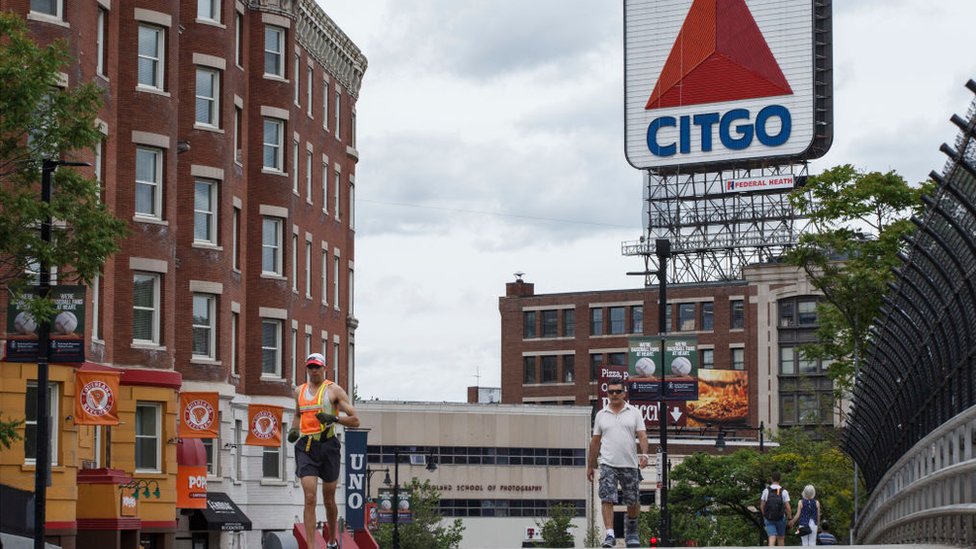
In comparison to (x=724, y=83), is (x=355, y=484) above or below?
below

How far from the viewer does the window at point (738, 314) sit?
140m

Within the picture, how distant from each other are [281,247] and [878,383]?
3598 cm

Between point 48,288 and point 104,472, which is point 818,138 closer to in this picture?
point 104,472

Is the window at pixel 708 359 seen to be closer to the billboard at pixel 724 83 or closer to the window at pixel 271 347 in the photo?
the billboard at pixel 724 83

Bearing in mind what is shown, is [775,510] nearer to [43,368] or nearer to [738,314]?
[43,368]

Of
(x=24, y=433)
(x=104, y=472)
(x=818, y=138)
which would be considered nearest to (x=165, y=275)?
(x=104, y=472)

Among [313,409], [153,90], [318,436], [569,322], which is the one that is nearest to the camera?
[313,409]

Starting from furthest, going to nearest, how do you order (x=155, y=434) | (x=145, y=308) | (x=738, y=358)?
(x=738, y=358) < (x=155, y=434) < (x=145, y=308)

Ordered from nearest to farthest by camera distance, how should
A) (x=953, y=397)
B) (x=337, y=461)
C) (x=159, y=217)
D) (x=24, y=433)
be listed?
(x=337, y=461) < (x=953, y=397) < (x=24, y=433) < (x=159, y=217)

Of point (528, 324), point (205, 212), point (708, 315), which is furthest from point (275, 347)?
point (528, 324)

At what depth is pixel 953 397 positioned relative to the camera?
21969mm

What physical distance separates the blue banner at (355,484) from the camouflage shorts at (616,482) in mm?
48994

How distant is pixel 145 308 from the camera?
51969 millimetres

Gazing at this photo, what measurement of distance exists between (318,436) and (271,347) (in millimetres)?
45364
